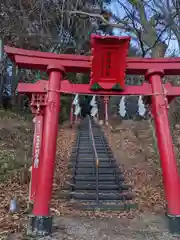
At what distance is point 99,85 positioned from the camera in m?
7.05

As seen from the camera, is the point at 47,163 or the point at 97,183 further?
the point at 97,183

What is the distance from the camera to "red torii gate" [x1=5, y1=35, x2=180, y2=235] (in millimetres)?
6566

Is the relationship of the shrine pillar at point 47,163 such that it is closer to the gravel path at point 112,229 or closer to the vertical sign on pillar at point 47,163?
the vertical sign on pillar at point 47,163

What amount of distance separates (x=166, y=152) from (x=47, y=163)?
2.47 metres

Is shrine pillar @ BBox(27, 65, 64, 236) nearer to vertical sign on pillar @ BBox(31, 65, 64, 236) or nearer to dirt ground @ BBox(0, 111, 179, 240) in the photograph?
vertical sign on pillar @ BBox(31, 65, 64, 236)

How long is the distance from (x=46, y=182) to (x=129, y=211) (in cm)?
261

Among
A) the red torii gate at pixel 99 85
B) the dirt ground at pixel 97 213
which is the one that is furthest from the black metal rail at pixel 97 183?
the red torii gate at pixel 99 85

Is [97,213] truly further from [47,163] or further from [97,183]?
[47,163]

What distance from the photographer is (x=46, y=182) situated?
611cm

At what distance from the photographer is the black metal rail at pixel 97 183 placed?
8.01m

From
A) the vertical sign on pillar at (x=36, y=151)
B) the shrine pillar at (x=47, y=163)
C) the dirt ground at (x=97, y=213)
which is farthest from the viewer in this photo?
the vertical sign on pillar at (x=36, y=151)

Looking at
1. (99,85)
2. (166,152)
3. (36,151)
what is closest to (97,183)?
(36,151)

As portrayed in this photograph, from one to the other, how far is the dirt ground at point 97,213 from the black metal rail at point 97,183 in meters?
0.32

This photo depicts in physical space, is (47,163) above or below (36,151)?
below
